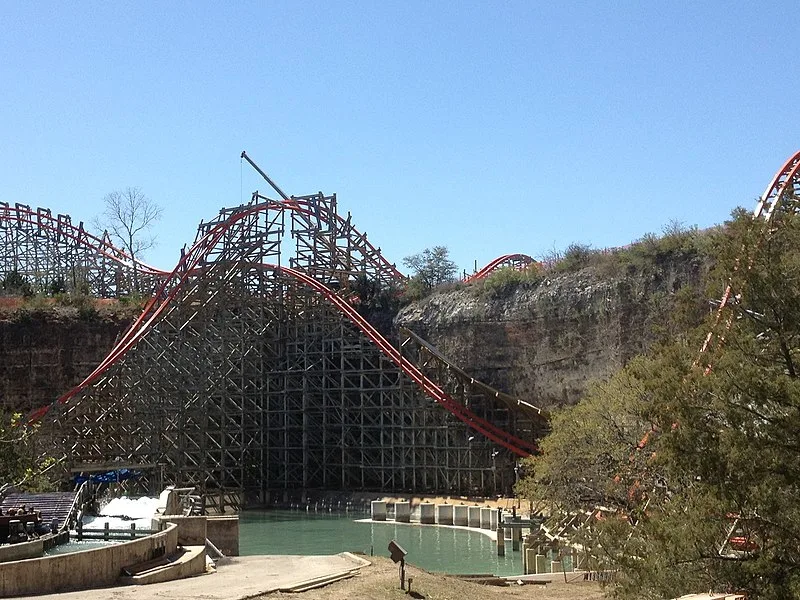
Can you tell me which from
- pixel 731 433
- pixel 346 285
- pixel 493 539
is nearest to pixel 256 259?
pixel 346 285

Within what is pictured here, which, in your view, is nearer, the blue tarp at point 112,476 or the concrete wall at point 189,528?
the concrete wall at point 189,528

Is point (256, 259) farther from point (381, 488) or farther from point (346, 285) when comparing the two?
point (381, 488)

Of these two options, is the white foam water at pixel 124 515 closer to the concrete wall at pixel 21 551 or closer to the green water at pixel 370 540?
the green water at pixel 370 540

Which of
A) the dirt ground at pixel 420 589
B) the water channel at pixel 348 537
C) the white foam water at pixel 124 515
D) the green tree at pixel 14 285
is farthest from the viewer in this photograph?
the green tree at pixel 14 285

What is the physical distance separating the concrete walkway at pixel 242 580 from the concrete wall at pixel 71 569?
0.32 meters

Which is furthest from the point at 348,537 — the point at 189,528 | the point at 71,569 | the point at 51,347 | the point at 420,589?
the point at 51,347

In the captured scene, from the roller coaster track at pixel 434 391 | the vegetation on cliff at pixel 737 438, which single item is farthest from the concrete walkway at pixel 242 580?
the roller coaster track at pixel 434 391

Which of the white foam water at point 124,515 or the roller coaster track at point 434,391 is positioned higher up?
the roller coaster track at point 434,391

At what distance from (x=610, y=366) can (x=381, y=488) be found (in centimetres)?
862

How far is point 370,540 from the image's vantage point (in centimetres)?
2717

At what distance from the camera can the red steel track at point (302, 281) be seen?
3153 cm

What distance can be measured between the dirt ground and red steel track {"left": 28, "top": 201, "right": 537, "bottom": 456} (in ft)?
43.6

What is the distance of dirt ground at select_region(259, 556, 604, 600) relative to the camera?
13.2 metres

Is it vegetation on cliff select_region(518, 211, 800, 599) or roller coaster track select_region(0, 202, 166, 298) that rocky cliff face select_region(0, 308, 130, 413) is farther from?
vegetation on cliff select_region(518, 211, 800, 599)
